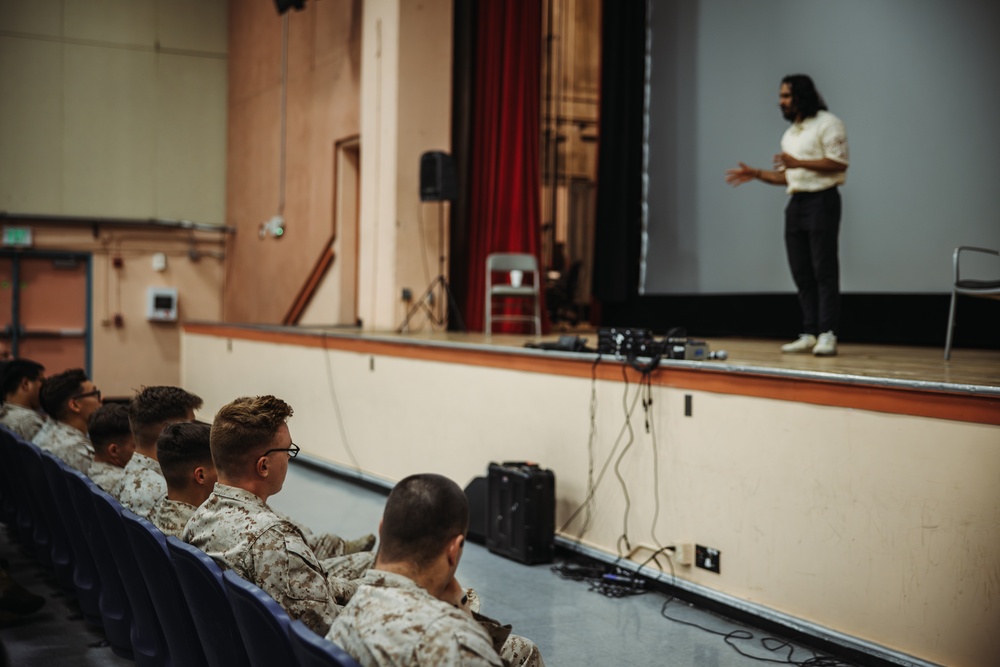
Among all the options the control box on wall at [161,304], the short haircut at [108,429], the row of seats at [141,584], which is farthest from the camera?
the control box on wall at [161,304]

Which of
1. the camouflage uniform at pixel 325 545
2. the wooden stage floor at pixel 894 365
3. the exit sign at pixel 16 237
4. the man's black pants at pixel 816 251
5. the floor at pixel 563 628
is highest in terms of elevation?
the exit sign at pixel 16 237

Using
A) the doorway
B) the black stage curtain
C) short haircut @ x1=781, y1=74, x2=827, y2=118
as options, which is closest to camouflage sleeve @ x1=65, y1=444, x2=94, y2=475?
short haircut @ x1=781, y1=74, x2=827, y2=118

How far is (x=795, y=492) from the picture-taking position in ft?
11.6

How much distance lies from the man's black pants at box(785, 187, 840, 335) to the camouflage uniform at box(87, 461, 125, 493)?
10.8ft

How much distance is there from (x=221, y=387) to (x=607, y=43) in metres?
4.63

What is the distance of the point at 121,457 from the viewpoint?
3.59 metres

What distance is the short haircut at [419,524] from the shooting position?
182 centimetres

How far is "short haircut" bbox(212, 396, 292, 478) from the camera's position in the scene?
7.79 feet

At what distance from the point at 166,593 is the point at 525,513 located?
2.46m

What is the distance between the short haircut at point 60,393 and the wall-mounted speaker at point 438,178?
3.86 metres

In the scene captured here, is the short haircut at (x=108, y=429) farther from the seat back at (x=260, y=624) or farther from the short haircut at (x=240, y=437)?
the seat back at (x=260, y=624)

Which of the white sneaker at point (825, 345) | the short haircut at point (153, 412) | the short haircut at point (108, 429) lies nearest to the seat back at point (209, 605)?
the short haircut at point (153, 412)

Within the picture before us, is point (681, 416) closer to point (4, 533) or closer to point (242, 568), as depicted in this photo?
point (242, 568)

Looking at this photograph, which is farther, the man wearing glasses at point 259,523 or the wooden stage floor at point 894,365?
the wooden stage floor at point 894,365
